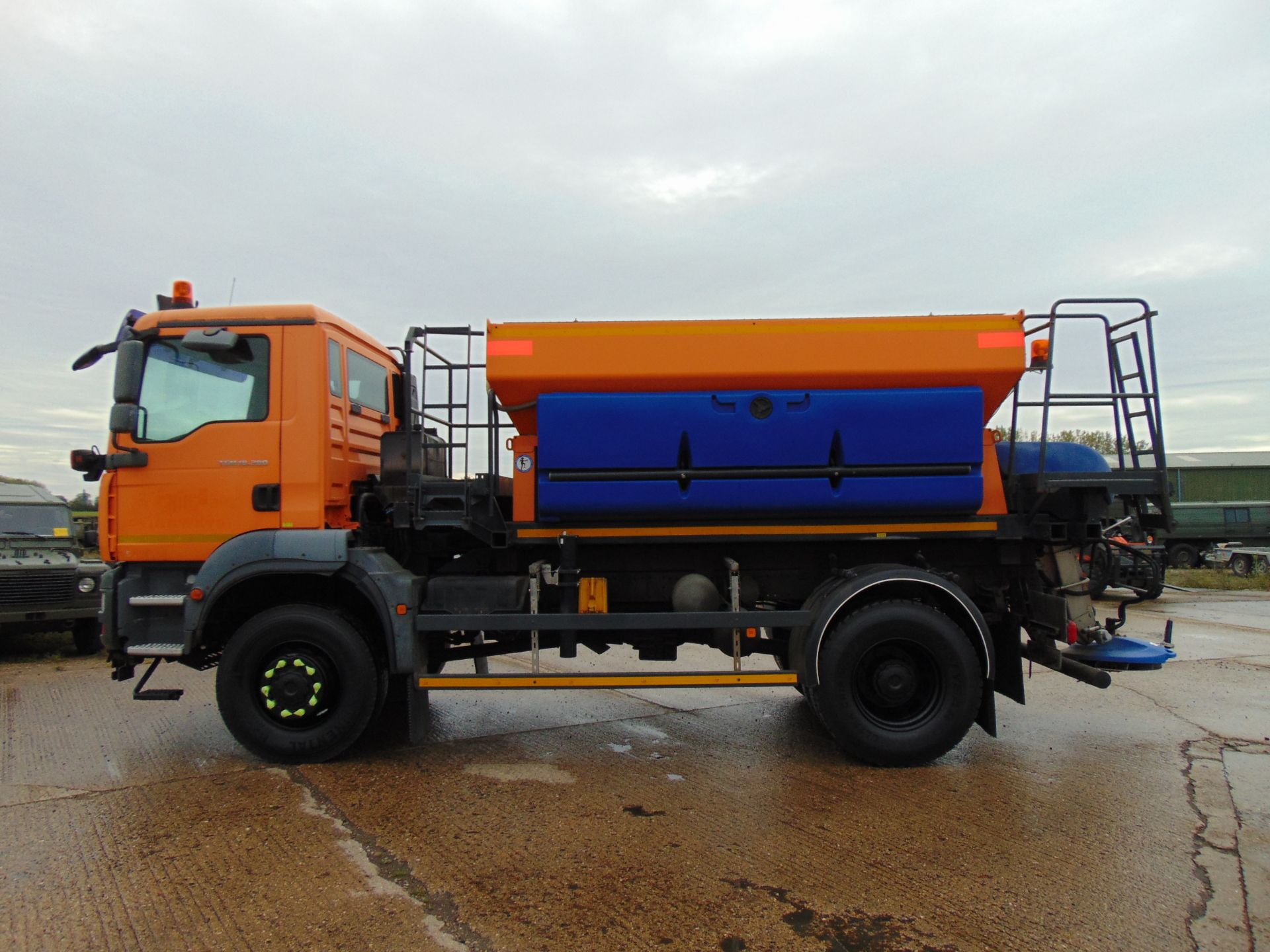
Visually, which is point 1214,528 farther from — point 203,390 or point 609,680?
point 203,390

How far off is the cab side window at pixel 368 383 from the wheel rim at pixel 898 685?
388 cm

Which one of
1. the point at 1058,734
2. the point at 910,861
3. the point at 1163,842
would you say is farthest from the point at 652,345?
the point at 1058,734

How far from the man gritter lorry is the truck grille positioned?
5074 mm

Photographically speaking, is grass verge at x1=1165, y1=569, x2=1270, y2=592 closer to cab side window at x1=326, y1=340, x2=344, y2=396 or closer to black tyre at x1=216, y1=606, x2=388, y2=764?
black tyre at x1=216, y1=606, x2=388, y2=764

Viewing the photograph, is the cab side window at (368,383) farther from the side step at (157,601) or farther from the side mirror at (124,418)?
the side step at (157,601)

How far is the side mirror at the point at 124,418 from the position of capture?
16.8 ft

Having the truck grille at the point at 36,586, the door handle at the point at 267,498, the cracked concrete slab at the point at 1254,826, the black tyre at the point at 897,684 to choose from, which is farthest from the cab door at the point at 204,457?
the cracked concrete slab at the point at 1254,826

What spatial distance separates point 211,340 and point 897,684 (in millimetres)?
4837

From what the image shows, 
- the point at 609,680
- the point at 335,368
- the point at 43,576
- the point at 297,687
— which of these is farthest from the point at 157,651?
the point at 43,576

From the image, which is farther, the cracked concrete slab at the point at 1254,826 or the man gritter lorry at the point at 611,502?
the man gritter lorry at the point at 611,502

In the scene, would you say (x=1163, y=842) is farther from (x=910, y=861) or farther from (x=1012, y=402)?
(x=1012, y=402)

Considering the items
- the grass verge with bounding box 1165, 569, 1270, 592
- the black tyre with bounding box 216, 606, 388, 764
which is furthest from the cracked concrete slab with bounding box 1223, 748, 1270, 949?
the grass verge with bounding box 1165, 569, 1270, 592

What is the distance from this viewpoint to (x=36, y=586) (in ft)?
30.0

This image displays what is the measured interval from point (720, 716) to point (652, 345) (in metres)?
3.05
